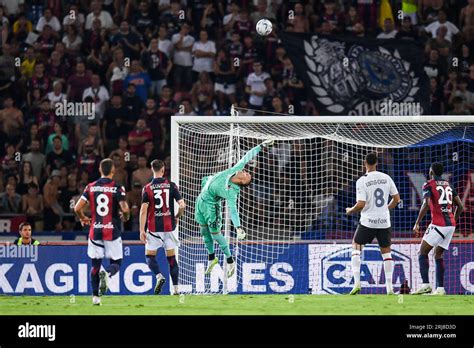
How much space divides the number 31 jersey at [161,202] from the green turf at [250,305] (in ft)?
3.41

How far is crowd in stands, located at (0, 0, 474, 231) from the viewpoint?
23.8 m

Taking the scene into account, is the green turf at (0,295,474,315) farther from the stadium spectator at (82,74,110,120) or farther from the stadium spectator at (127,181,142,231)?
the stadium spectator at (82,74,110,120)

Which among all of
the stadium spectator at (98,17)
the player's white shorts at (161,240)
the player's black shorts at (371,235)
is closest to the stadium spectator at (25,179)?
the stadium spectator at (98,17)

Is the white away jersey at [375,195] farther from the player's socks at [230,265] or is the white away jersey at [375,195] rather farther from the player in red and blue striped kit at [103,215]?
the player in red and blue striped kit at [103,215]

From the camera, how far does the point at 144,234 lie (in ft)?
57.9

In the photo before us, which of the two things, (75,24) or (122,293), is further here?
(75,24)

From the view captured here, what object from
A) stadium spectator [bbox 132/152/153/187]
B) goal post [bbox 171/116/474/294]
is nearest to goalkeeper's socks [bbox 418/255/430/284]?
goal post [bbox 171/116/474/294]

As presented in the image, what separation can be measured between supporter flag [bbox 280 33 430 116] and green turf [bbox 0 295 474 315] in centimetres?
714

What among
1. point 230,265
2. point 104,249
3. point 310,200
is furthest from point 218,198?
point 310,200

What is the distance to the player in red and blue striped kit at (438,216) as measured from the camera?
60.4 ft

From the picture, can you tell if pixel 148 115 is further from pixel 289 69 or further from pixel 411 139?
pixel 411 139

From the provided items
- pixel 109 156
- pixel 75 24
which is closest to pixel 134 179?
pixel 109 156

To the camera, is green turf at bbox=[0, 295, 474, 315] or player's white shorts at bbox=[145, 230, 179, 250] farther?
player's white shorts at bbox=[145, 230, 179, 250]

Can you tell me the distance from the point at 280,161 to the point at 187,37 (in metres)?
4.40
